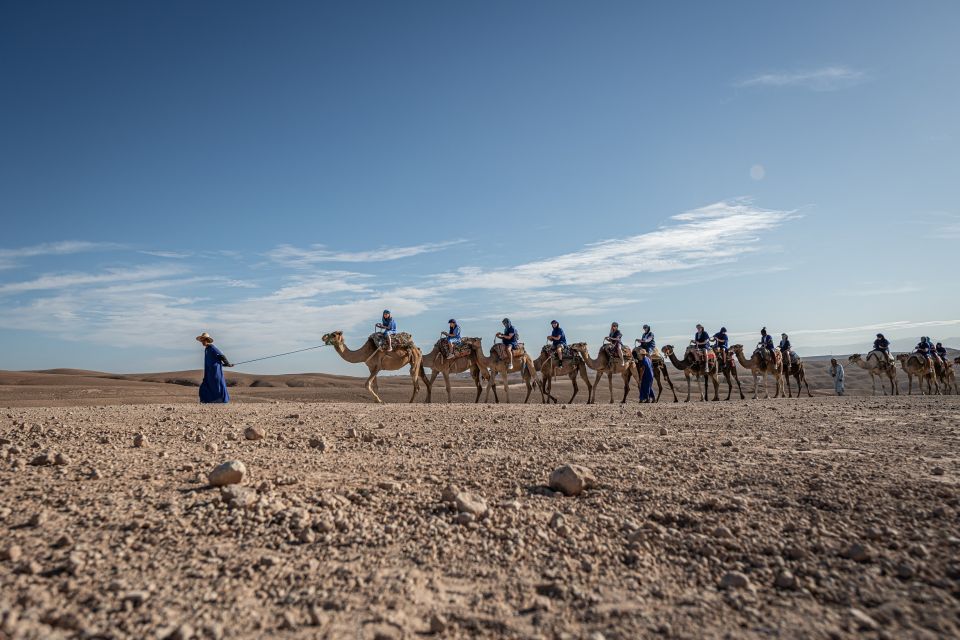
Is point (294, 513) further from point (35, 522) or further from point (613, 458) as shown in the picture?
point (613, 458)

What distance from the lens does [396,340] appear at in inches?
765

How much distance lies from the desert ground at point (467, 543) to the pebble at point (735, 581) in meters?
0.01

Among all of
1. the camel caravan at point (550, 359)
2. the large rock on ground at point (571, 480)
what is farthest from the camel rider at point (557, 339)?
the large rock on ground at point (571, 480)

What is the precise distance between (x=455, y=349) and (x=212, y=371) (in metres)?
8.89

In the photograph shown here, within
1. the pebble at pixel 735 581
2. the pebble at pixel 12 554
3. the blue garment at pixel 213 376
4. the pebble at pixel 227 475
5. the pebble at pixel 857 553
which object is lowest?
the pebble at pixel 735 581

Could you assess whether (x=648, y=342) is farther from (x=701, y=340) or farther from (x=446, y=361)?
(x=446, y=361)

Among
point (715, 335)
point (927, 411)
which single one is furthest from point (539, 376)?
point (927, 411)

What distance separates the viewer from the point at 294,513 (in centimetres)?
455

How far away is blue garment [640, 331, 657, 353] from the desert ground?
687 inches

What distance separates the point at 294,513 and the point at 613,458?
3892 millimetres

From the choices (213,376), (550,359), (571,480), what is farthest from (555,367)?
(571,480)

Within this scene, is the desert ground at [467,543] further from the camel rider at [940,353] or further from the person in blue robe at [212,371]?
the camel rider at [940,353]

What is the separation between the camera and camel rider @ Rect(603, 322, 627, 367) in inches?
946

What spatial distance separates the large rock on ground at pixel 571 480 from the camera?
17.6 ft
